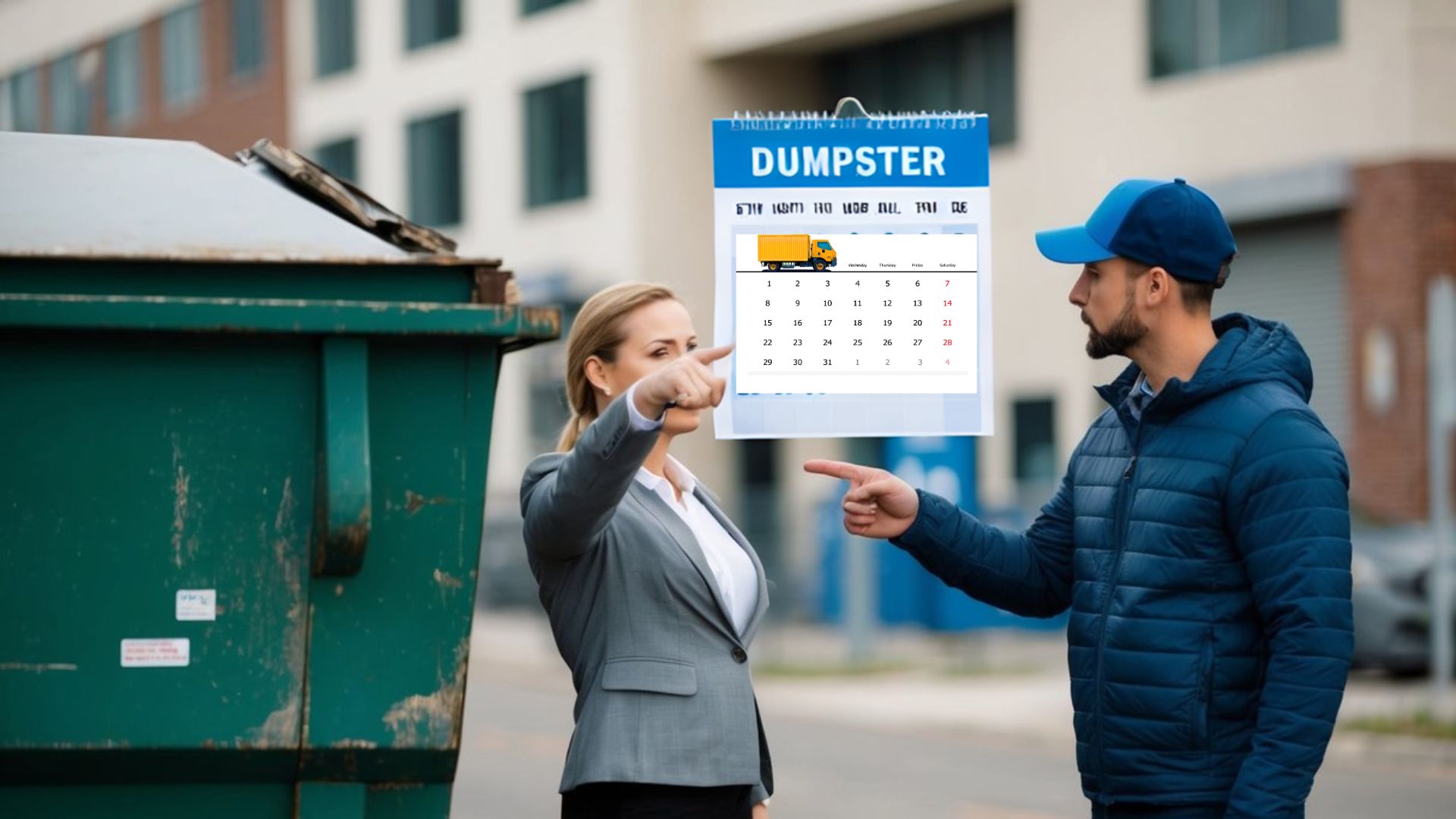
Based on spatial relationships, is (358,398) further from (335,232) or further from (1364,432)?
(1364,432)

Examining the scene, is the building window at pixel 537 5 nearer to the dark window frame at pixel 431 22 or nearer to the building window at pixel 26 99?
the dark window frame at pixel 431 22

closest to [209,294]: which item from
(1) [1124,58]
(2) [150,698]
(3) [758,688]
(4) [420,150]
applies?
(2) [150,698]

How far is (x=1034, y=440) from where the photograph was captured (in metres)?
24.4

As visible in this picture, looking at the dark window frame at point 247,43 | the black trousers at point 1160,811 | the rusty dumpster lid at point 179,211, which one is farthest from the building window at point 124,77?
the black trousers at point 1160,811

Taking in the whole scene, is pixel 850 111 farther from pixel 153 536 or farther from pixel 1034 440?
Result: pixel 1034 440

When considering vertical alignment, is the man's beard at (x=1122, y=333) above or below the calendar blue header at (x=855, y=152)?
below

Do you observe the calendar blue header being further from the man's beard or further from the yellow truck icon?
the man's beard

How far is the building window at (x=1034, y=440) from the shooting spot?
2406cm

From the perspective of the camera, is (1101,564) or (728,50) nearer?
(1101,564)

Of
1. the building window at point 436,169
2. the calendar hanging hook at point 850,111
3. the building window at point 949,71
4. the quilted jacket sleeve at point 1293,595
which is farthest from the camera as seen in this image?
the building window at point 436,169

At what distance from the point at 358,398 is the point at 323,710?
0.57 m

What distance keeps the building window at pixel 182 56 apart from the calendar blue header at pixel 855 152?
39.2 meters

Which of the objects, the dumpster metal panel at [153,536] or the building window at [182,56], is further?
the building window at [182,56]

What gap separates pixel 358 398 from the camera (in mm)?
3834
